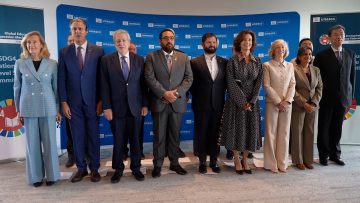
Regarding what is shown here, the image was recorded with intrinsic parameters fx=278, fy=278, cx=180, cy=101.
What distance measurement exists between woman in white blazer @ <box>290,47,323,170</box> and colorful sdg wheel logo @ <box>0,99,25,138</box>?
12.4 feet

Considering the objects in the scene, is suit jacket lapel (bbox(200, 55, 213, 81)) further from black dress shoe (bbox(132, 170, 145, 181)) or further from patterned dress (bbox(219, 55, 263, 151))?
black dress shoe (bbox(132, 170, 145, 181))

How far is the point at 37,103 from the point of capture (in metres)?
2.92

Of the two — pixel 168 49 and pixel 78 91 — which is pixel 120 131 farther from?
pixel 168 49

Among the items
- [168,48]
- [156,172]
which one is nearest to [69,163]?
[156,172]

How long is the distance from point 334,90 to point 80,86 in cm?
315

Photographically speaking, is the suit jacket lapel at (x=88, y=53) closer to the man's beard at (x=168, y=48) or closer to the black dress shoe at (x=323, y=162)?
the man's beard at (x=168, y=48)

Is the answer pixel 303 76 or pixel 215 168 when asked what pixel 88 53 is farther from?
pixel 303 76

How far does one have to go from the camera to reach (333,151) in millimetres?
3785

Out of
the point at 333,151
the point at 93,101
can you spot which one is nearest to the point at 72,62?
the point at 93,101

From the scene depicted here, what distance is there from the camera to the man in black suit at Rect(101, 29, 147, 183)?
2990 millimetres

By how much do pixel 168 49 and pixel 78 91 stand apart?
3.60ft

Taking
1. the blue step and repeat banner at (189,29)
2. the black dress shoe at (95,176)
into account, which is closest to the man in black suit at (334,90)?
the blue step and repeat banner at (189,29)

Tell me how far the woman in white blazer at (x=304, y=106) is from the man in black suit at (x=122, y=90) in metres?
1.94

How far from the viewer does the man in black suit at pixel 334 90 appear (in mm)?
3621
